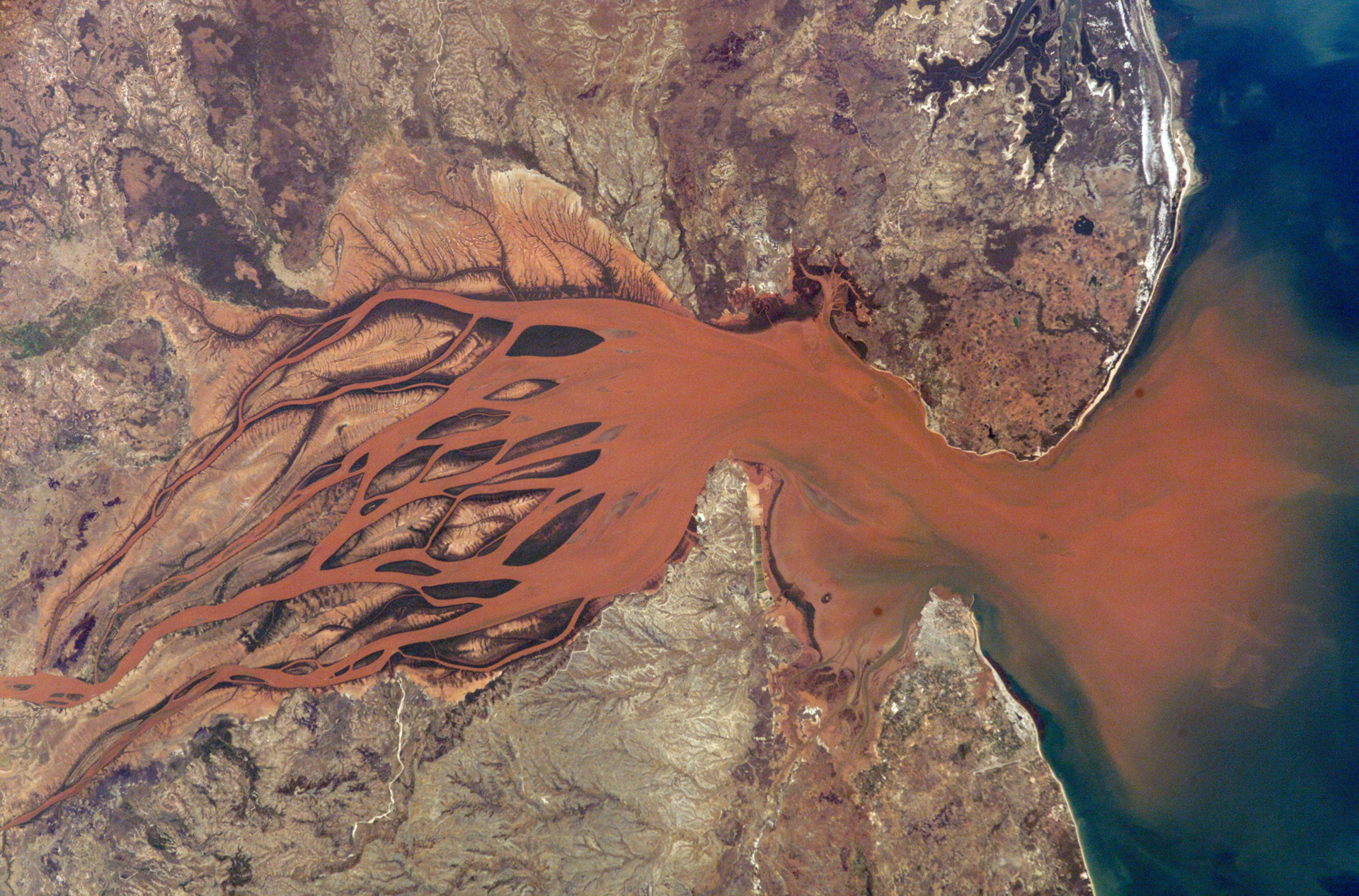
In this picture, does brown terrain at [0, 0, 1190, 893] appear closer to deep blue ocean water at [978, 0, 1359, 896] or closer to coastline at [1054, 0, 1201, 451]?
coastline at [1054, 0, 1201, 451]

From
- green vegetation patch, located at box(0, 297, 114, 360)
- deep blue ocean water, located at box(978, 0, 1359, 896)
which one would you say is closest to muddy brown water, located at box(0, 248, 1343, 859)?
deep blue ocean water, located at box(978, 0, 1359, 896)

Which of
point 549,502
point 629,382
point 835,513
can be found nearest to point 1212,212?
point 835,513

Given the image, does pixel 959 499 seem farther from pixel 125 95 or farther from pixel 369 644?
pixel 125 95

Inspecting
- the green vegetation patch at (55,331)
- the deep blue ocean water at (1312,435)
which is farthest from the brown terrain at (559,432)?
the deep blue ocean water at (1312,435)

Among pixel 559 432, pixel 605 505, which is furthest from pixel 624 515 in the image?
pixel 559 432

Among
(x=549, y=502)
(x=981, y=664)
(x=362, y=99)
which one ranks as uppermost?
(x=362, y=99)

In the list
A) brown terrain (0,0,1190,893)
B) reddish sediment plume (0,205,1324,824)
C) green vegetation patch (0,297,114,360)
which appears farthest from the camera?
green vegetation patch (0,297,114,360)

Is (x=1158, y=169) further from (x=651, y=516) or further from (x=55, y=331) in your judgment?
(x=55, y=331)
